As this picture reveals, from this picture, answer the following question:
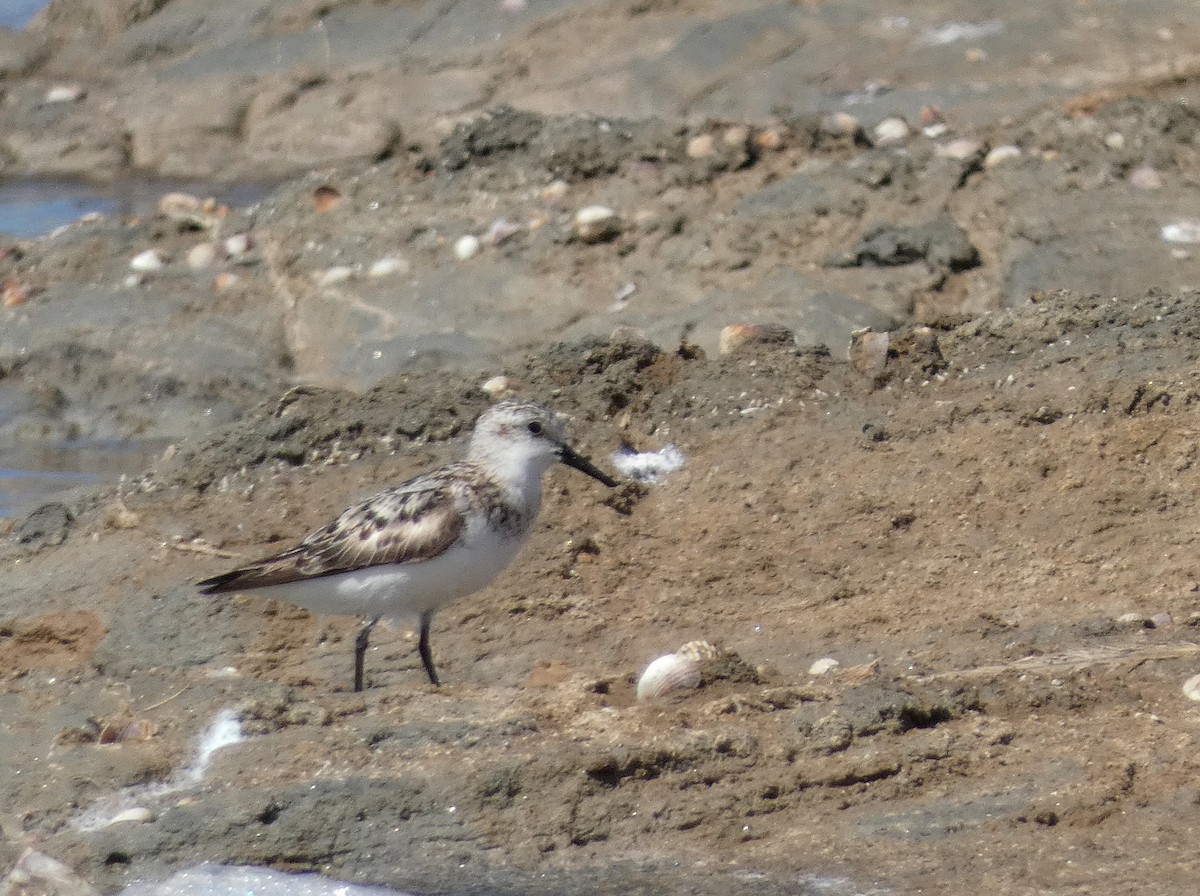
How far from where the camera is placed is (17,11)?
69.0ft

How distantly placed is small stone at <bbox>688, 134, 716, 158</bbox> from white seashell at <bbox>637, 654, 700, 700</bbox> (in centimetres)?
560

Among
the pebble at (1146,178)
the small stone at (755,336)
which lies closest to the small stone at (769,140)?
the pebble at (1146,178)

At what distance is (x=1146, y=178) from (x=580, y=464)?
4571 millimetres

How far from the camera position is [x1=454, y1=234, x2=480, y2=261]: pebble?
32.9ft

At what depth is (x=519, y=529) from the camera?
5.96 m

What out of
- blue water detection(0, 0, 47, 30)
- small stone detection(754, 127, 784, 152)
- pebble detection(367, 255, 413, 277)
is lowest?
blue water detection(0, 0, 47, 30)

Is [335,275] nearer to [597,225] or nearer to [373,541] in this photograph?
[597,225]

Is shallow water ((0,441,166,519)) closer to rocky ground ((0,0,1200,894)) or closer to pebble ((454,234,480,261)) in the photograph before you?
rocky ground ((0,0,1200,894))

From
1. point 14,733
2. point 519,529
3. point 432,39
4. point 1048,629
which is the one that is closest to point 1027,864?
point 1048,629

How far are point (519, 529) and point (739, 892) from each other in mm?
2080

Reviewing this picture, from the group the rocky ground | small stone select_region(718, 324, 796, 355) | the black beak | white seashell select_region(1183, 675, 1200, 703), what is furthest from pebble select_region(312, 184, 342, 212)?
white seashell select_region(1183, 675, 1200, 703)

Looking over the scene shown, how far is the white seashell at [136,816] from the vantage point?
174 inches

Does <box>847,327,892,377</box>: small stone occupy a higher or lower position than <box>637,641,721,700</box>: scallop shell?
lower

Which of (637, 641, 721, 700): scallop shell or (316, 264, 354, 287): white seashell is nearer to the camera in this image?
(637, 641, 721, 700): scallop shell
